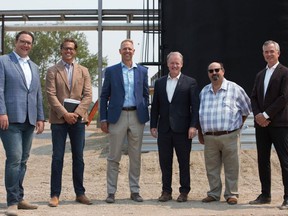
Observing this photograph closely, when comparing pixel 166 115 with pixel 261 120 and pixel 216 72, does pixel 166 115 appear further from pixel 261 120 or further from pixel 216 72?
pixel 261 120

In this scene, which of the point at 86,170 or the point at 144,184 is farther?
the point at 86,170

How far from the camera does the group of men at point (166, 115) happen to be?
6219 mm

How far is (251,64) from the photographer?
10.1 m

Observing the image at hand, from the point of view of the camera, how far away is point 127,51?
21.6 feet

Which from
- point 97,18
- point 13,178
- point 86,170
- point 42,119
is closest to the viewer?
point 13,178

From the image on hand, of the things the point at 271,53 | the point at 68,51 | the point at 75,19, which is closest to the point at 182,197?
the point at 271,53

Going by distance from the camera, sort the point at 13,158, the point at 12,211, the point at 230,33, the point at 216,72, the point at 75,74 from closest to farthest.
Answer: the point at 12,211 → the point at 13,158 → the point at 75,74 → the point at 216,72 → the point at 230,33

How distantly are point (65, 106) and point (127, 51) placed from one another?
1.01 m

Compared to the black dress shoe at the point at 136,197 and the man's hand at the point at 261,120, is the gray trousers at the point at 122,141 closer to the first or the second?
the black dress shoe at the point at 136,197

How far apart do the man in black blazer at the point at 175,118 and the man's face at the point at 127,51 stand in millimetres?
472

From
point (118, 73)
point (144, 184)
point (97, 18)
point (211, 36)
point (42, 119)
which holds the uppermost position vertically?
point (97, 18)

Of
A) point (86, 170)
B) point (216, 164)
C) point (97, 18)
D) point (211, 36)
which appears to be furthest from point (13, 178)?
point (97, 18)

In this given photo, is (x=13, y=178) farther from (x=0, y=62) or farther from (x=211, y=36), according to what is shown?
(x=211, y=36)

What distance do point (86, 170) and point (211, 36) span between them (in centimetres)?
343
